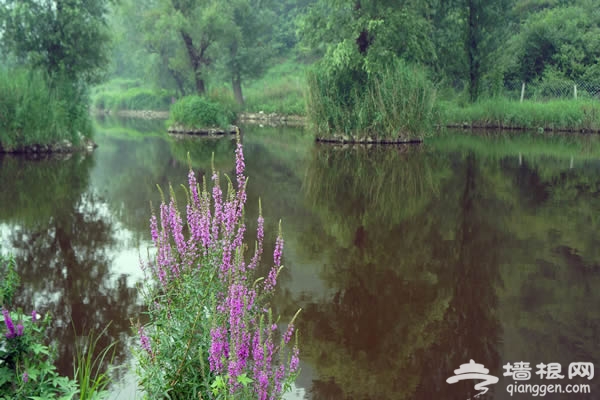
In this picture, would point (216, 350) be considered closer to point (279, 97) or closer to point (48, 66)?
point (48, 66)

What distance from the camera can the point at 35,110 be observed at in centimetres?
1755

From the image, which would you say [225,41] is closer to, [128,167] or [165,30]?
[165,30]

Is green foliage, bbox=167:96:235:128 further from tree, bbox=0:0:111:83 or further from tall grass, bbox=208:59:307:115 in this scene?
tall grass, bbox=208:59:307:115

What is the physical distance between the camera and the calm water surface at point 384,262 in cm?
437

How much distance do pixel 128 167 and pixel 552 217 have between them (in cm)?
1191

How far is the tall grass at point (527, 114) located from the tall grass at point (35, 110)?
1593 cm

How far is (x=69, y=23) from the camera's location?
2052cm

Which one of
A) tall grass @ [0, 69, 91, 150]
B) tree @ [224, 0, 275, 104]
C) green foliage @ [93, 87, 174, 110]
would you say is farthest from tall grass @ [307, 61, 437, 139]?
green foliage @ [93, 87, 174, 110]

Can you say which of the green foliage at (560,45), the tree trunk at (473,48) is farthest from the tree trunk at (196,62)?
the green foliage at (560,45)

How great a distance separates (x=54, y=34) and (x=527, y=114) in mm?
22306

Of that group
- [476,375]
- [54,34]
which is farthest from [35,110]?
[476,375]

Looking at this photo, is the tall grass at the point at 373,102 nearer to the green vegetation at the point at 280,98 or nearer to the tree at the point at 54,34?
the tree at the point at 54,34

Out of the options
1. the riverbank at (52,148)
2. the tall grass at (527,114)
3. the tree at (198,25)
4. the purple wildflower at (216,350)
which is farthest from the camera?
the tree at (198,25)

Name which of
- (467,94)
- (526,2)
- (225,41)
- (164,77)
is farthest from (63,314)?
(164,77)
